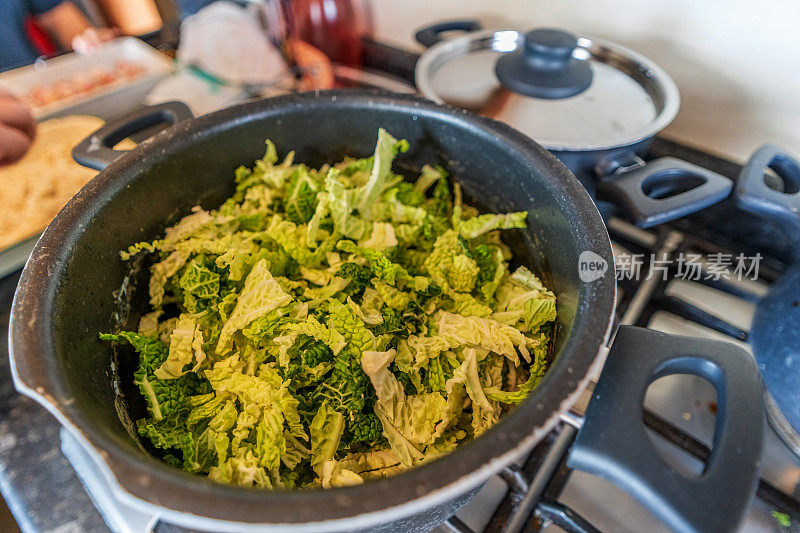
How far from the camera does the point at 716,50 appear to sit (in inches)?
38.5

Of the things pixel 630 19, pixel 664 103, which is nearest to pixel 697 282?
pixel 664 103

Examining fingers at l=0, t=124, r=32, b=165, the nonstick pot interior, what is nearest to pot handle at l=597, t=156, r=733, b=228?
the nonstick pot interior

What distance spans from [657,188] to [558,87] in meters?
0.28

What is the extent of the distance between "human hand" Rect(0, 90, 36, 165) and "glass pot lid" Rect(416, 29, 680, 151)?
2.53 ft

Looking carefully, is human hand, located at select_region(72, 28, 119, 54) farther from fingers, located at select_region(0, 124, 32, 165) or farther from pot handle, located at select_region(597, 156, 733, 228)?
pot handle, located at select_region(597, 156, 733, 228)

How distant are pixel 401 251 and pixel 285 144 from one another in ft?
0.94

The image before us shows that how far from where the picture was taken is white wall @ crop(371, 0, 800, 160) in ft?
3.00

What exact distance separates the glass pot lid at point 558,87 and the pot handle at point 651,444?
0.42 metres

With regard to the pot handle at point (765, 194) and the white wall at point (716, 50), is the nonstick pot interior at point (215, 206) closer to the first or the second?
the pot handle at point (765, 194)

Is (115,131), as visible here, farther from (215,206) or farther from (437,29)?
(437,29)

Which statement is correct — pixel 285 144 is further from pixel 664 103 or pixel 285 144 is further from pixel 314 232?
pixel 664 103

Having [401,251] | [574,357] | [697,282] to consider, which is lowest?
[697,282]

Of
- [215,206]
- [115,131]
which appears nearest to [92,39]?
[115,131]

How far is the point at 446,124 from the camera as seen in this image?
762 millimetres
